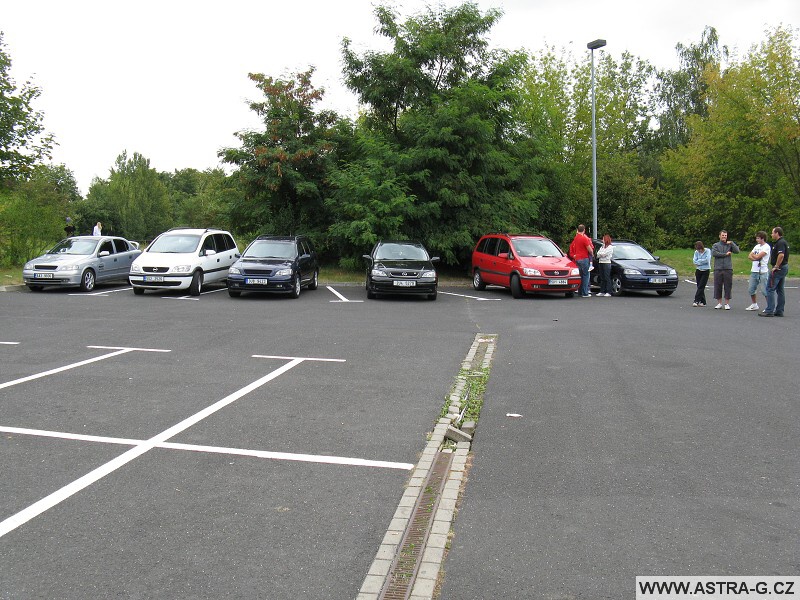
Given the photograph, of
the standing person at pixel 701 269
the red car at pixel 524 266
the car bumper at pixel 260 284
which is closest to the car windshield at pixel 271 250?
the car bumper at pixel 260 284

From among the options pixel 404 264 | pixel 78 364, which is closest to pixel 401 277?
pixel 404 264

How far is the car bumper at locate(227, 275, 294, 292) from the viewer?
18.2 metres

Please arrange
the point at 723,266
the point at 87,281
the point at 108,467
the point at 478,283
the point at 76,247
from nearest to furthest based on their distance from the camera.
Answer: the point at 108,467
the point at 723,266
the point at 87,281
the point at 76,247
the point at 478,283

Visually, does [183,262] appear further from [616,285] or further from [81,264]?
[616,285]

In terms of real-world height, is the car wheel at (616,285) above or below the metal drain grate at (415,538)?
above

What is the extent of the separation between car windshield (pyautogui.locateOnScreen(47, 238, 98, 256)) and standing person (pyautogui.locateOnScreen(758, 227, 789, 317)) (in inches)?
720

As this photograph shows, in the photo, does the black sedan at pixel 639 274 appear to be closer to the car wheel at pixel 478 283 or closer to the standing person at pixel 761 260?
the car wheel at pixel 478 283

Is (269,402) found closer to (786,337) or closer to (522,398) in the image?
(522,398)

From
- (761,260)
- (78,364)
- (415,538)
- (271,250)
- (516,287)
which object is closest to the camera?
(415,538)

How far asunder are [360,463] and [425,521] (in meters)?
1.16

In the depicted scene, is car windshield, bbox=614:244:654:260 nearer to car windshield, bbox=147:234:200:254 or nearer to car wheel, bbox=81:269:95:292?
car windshield, bbox=147:234:200:254

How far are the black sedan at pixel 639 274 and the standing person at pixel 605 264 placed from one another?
14.8 inches

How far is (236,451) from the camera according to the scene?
552 cm

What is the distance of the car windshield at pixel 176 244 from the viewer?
64.6 feet
